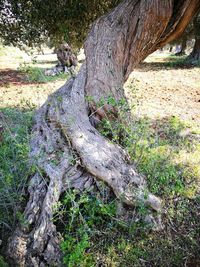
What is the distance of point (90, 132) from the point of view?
3.30m

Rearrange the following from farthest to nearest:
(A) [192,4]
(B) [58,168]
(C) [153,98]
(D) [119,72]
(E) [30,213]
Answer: (C) [153,98] → (D) [119,72] → (A) [192,4] → (B) [58,168] → (E) [30,213]

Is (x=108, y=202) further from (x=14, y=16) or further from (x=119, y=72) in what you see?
(x=14, y=16)

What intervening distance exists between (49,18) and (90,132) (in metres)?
2.75

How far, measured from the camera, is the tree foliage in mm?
4750

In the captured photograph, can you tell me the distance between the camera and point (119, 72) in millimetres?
4039

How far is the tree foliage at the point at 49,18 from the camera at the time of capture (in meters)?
4.75

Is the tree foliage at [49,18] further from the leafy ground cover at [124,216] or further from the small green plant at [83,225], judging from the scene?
the small green plant at [83,225]

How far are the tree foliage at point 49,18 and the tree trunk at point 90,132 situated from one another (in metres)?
0.92

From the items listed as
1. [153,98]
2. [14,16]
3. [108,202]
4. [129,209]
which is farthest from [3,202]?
[153,98]

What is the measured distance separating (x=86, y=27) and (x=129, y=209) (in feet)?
12.7

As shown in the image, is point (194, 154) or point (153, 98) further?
point (153, 98)

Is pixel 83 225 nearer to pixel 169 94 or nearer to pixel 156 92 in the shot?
pixel 169 94

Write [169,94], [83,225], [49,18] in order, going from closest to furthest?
[83,225]
[49,18]
[169,94]

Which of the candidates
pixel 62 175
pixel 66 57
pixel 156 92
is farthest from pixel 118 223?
pixel 66 57
